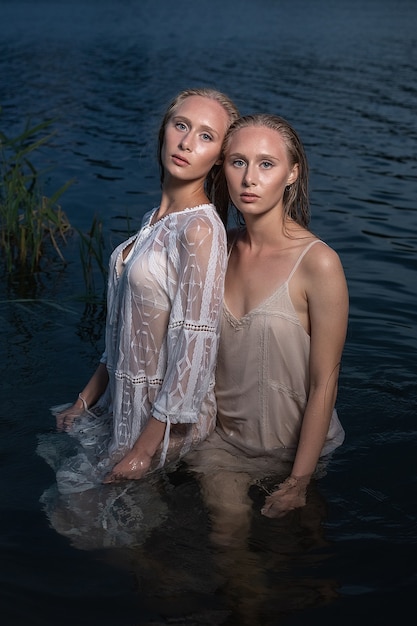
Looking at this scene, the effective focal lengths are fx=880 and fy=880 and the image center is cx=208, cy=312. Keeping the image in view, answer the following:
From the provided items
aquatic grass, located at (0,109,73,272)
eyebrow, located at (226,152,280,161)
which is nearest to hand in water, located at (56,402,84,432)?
eyebrow, located at (226,152,280,161)

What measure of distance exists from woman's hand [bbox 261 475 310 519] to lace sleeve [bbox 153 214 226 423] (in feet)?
1.61

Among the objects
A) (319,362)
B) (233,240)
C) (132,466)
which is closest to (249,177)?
(233,240)

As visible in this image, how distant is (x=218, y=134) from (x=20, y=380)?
266 cm

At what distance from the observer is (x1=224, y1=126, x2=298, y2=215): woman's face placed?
11.4 ft

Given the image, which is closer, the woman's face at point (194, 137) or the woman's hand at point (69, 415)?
the woman's face at point (194, 137)

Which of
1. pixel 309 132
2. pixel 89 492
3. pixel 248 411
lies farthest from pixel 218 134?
pixel 309 132

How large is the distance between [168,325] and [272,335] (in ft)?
1.37

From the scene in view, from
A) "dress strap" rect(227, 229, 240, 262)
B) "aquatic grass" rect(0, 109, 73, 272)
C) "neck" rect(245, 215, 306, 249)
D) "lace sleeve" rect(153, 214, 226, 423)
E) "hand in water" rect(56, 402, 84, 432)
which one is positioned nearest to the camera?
"lace sleeve" rect(153, 214, 226, 423)

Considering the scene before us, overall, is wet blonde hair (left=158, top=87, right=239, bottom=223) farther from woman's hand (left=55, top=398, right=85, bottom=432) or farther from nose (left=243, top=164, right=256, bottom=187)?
woman's hand (left=55, top=398, right=85, bottom=432)

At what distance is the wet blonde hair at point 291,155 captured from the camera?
351cm

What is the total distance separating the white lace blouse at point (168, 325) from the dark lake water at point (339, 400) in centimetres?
42

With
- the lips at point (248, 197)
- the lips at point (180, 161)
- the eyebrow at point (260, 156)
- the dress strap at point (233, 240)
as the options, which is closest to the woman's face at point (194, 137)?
the lips at point (180, 161)

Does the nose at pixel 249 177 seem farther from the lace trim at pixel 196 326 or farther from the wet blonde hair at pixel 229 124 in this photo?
the lace trim at pixel 196 326

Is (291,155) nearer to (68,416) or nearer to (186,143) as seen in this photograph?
(186,143)
